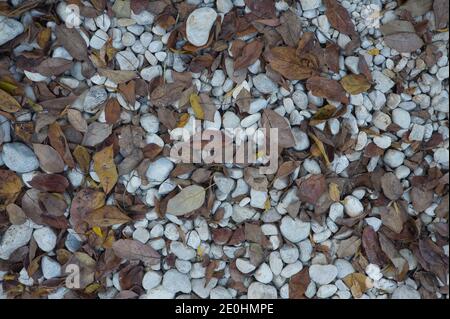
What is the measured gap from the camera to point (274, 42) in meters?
0.92

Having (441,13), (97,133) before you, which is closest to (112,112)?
(97,133)

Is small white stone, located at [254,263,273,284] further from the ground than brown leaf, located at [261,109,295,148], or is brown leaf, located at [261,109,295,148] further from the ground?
brown leaf, located at [261,109,295,148]

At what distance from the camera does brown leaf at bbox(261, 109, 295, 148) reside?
913 millimetres

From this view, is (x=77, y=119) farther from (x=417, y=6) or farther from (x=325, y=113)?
(x=417, y=6)

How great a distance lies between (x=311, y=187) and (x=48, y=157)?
1.79ft

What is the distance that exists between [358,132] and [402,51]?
20 centimetres

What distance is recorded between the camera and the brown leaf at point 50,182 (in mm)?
916

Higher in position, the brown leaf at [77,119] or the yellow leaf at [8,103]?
the yellow leaf at [8,103]

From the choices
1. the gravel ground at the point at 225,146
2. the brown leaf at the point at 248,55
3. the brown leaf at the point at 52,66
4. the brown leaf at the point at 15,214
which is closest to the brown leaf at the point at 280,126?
the gravel ground at the point at 225,146

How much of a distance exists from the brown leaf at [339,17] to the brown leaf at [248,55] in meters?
0.16

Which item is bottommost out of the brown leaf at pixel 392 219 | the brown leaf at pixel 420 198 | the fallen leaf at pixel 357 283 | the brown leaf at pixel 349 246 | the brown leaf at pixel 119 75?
the fallen leaf at pixel 357 283

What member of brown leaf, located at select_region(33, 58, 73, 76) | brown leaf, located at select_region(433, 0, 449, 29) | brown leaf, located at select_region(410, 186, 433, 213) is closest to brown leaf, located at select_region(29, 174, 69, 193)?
brown leaf, located at select_region(33, 58, 73, 76)

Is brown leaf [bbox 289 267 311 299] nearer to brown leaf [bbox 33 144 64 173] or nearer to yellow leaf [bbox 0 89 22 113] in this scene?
brown leaf [bbox 33 144 64 173]

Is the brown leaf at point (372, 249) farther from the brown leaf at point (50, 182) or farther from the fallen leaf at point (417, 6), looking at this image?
the brown leaf at point (50, 182)
